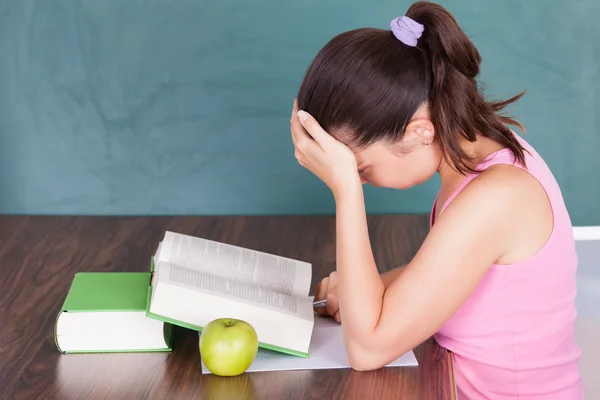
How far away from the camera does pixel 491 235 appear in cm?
111

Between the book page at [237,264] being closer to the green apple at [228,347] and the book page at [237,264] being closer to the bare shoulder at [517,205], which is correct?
the green apple at [228,347]

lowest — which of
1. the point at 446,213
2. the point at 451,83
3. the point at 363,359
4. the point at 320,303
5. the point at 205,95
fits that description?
the point at 205,95

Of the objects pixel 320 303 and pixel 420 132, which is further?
pixel 320 303

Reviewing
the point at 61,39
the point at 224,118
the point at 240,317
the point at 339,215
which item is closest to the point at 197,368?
the point at 240,317

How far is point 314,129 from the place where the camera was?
45.7 inches

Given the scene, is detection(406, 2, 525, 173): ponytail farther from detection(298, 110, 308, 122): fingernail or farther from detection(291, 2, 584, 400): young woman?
detection(298, 110, 308, 122): fingernail

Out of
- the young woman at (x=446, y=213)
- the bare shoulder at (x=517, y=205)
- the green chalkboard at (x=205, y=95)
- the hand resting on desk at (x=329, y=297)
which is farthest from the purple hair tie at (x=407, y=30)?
the green chalkboard at (x=205, y=95)

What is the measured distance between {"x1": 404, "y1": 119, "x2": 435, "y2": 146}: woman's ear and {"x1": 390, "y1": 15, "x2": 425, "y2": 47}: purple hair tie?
0.35 feet

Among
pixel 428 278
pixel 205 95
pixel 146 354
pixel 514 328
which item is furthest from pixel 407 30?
pixel 205 95

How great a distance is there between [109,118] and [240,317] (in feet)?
3.99

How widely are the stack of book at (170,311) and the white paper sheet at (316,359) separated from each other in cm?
2

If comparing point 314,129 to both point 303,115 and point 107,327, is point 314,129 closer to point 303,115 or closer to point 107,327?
point 303,115

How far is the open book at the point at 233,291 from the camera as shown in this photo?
113 centimetres

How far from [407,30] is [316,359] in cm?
47
